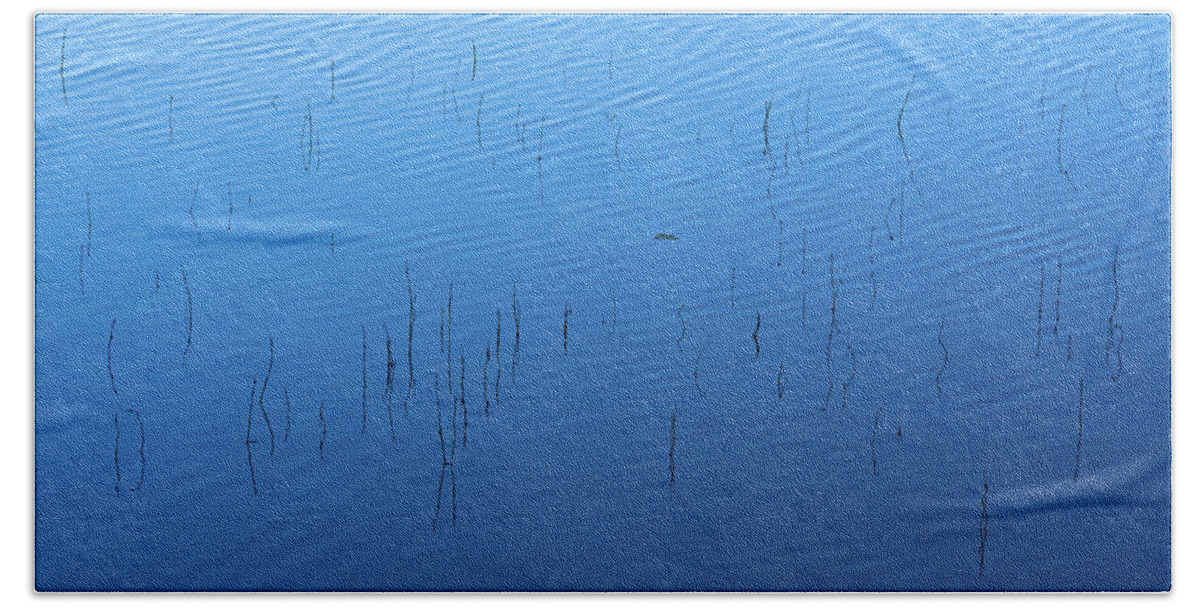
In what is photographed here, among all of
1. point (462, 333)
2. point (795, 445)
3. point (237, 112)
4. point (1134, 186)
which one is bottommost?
point (795, 445)

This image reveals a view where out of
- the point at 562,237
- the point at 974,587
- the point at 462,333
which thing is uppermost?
the point at 562,237

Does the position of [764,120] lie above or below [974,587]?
above

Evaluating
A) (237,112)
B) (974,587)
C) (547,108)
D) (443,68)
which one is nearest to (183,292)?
(237,112)

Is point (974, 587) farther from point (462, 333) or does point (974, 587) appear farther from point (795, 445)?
point (462, 333)

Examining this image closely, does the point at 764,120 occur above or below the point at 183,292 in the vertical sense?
above

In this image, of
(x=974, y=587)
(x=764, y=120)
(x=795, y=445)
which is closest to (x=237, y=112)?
(x=764, y=120)

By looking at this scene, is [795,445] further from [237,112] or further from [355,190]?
[237,112]
